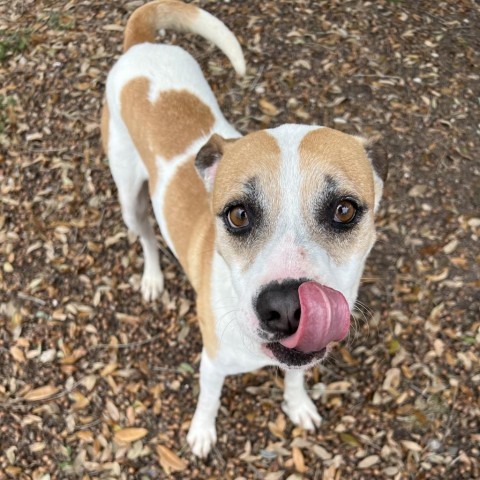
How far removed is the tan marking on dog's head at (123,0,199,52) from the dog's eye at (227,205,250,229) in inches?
Answer: 75.1

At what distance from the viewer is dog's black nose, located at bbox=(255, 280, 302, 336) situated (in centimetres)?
213

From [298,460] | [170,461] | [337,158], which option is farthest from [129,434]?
[337,158]

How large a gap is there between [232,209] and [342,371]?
2.20m

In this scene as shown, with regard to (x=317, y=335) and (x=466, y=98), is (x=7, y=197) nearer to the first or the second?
(x=317, y=335)

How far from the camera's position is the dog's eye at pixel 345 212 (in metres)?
2.48

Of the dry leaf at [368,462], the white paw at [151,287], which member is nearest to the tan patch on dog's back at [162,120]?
the white paw at [151,287]

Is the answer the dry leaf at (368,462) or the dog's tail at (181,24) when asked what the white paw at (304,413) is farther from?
the dog's tail at (181,24)

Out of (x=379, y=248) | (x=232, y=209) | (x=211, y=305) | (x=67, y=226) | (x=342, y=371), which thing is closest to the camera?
(x=232, y=209)

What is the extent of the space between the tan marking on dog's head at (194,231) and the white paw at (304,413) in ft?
3.58

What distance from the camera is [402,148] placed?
200 inches

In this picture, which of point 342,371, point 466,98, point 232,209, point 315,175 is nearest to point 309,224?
point 315,175

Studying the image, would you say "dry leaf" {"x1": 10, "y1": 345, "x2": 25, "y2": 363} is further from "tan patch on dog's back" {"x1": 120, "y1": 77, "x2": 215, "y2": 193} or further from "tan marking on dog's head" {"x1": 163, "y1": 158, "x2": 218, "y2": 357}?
"tan patch on dog's back" {"x1": 120, "y1": 77, "x2": 215, "y2": 193}

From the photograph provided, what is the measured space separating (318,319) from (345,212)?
0.60m

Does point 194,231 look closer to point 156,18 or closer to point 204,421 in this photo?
point 204,421
